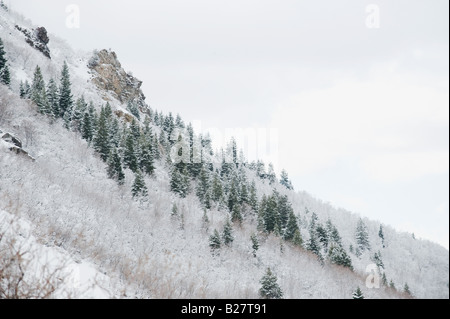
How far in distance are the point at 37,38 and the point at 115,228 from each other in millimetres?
63086

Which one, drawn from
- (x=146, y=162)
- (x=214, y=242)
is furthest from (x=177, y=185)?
(x=214, y=242)

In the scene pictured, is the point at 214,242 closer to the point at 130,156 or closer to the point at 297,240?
the point at 130,156

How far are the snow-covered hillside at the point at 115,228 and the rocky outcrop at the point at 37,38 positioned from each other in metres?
1.59

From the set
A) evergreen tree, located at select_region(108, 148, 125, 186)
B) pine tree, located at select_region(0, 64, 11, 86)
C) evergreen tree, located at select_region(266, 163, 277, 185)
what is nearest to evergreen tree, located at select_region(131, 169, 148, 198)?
evergreen tree, located at select_region(108, 148, 125, 186)

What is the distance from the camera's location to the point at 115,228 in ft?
52.3

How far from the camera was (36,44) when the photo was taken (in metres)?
56.8

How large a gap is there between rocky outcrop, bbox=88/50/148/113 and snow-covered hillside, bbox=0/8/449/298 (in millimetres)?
6947

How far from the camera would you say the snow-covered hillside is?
591cm

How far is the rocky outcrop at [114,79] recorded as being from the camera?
7112 centimetres

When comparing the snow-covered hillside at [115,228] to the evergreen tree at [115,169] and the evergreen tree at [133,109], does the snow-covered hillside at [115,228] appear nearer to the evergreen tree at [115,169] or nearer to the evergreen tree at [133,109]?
the evergreen tree at [115,169]

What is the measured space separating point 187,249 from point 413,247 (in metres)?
112

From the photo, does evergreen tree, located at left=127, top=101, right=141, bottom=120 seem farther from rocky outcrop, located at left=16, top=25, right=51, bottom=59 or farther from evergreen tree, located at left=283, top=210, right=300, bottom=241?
evergreen tree, located at left=283, top=210, right=300, bottom=241

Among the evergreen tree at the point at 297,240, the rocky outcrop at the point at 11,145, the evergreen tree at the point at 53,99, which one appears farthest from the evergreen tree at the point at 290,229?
the evergreen tree at the point at 53,99
